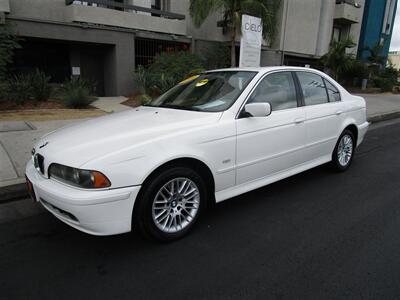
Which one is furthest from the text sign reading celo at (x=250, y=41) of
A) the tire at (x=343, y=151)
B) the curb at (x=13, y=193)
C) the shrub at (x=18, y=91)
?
the shrub at (x=18, y=91)

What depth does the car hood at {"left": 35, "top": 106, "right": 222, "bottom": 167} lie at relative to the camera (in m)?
2.67

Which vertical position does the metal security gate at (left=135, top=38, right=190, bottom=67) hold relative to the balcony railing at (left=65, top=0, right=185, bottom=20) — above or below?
below

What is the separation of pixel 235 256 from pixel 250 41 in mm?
6843

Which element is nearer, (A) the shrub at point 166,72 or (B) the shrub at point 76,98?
(B) the shrub at point 76,98

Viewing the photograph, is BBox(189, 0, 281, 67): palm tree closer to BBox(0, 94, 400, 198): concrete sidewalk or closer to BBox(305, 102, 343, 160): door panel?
BBox(0, 94, 400, 198): concrete sidewalk

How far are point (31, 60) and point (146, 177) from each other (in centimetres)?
1230

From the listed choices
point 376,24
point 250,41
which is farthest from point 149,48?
point 376,24

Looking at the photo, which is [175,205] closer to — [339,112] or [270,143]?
[270,143]

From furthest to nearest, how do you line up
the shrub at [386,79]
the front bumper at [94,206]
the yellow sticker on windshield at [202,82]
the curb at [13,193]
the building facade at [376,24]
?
1. the building facade at [376,24]
2. the shrub at [386,79]
3. the yellow sticker on windshield at [202,82]
4. the curb at [13,193]
5. the front bumper at [94,206]

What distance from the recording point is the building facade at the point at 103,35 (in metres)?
11.5

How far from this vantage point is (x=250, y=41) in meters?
8.42

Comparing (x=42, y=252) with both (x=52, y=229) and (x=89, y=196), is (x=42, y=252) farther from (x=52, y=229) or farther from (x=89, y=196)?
(x=89, y=196)

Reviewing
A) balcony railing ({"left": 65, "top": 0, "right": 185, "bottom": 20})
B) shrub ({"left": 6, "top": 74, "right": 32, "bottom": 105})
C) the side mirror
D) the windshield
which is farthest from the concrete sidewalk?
balcony railing ({"left": 65, "top": 0, "right": 185, "bottom": 20})

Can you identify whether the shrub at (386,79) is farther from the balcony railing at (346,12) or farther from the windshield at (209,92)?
the windshield at (209,92)
